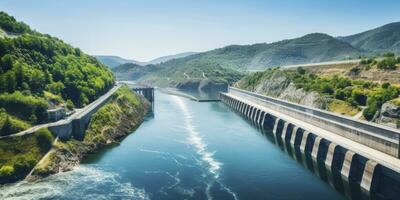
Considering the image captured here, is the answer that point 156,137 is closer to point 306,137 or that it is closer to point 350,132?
point 306,137

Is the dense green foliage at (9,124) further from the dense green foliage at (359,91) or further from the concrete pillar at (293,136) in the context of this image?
the dense green foliage at (359,91)

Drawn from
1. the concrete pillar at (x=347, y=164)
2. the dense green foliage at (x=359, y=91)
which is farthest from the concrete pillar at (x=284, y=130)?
the concrete pillar at (x=347, y=164)

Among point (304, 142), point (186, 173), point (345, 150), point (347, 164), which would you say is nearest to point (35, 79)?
point (186, 173)

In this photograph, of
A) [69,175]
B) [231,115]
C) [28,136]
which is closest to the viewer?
[69,175]

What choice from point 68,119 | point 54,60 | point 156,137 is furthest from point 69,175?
point 54,60

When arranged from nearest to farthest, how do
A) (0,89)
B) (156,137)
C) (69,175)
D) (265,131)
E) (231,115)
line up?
(69,175)
(0,89)
(156,137)
(265,131)
(231,115)

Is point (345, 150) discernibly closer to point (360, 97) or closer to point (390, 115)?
point (390, 115)
